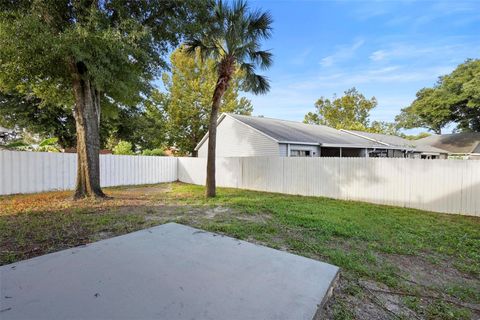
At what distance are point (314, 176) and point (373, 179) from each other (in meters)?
2.00

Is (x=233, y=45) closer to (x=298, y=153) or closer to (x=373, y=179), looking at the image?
(x=373, y=179)

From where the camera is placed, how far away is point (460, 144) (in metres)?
24.3

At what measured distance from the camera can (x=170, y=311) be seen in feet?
6.38

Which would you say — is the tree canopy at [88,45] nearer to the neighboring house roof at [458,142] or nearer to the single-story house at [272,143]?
the single-story house at [272,143]

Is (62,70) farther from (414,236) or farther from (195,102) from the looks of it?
(195,102)

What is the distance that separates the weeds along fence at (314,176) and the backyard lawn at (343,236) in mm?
686

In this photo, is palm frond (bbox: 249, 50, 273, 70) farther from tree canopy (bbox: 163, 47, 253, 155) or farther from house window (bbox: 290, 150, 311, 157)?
tree canopy (bbox: 163, 47, 253, 155)

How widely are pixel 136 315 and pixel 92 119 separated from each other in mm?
6977

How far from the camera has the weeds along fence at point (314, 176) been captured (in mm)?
6664

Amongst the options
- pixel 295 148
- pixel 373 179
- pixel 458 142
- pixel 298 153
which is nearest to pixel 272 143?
pixel 295 148

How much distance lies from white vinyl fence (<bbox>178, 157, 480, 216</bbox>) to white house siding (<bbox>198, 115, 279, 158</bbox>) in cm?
173

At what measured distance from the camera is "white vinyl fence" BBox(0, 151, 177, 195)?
8500 millimetres

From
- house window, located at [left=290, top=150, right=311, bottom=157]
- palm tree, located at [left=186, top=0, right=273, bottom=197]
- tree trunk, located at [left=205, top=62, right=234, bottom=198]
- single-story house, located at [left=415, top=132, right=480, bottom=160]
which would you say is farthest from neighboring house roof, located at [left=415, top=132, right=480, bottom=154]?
tree trunk, located at [left=205, top=62, right=234, bottom=198]

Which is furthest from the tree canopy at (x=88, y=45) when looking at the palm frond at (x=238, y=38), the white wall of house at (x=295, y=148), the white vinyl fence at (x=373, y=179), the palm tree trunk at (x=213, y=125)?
the white wall of house at (x=295, y=148)
